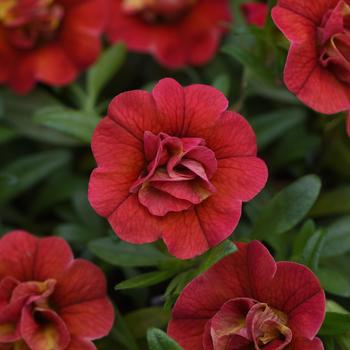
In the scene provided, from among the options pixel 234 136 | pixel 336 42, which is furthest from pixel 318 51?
pixel 234 136

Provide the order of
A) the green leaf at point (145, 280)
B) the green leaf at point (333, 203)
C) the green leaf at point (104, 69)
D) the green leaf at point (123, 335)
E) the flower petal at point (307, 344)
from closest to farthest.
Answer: the flower petal at point (307, 344) < the green leaf at point (145, 280) < the green leaf at point (123, 335) < the green leaf at point (333, 203) < the green leaf at point (104, 69)

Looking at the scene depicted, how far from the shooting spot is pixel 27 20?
1.15 meters

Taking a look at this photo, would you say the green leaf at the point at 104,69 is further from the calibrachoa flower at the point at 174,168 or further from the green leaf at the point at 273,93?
the calibrachoa flower at the point at 174,168

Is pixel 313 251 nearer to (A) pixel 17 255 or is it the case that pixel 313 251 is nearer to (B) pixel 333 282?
(B) pixel 333 282

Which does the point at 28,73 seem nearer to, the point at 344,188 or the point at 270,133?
the point at 270,133

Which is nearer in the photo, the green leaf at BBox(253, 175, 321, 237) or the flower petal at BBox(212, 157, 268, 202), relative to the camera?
the flower petal at BBox(212, 157, 268, 202)

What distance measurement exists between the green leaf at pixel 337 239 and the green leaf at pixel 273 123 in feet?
0.60

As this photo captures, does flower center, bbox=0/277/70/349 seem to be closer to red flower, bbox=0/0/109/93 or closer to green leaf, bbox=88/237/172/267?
green leaf, bbox=88/237/172/267

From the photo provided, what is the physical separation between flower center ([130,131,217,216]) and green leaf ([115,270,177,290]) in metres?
0.11

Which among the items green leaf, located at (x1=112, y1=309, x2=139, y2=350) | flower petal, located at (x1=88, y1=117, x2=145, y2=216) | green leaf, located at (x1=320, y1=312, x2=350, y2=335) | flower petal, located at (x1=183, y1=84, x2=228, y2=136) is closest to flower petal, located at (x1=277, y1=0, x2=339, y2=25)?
flower petal, located at (x1=183, y1=84, x2=228, y2=136)

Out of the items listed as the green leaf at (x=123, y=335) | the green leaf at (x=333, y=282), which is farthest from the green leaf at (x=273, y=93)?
the green leaf at (x=123, y=335)

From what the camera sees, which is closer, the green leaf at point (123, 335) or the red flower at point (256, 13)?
the green leaf at point (123, 335)

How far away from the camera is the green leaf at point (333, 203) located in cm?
105

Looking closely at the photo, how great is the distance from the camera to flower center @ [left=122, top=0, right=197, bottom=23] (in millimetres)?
1229
